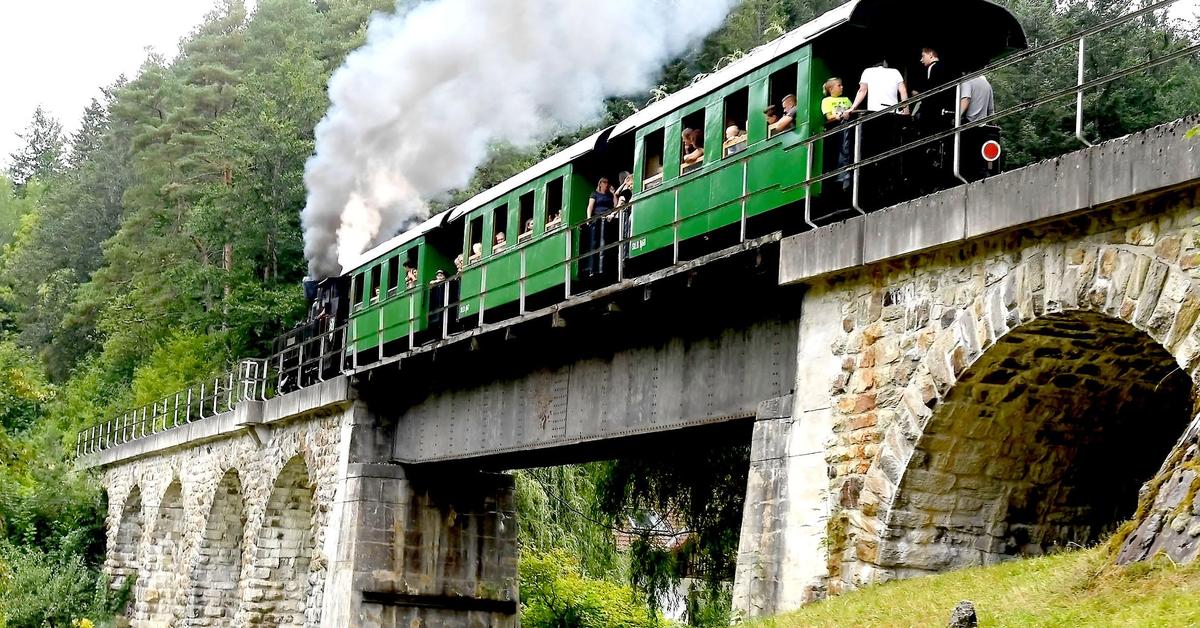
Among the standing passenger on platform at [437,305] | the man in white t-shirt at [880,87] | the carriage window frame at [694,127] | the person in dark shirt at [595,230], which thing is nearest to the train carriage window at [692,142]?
the carriage window frame at [694,127]

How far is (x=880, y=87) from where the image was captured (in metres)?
12.1

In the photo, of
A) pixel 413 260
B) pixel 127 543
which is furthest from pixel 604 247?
pixel 127 543

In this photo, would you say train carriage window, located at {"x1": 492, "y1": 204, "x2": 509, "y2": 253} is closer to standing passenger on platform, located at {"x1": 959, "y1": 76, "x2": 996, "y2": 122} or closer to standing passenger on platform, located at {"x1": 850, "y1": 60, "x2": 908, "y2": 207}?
standing passenger on platform, located at {"x1": 850, "y1": 60, "x2": 908, "y2": 207}

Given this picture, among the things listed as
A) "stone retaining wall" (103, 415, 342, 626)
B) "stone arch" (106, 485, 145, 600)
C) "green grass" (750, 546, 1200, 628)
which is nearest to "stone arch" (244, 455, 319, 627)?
"stone retaining wall" (103, 415, 342, 626)

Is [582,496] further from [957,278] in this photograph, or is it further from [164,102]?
[164,102]

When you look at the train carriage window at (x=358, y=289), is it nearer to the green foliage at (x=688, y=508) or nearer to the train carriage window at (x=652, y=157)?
the green foliage at (x=688, y=508)

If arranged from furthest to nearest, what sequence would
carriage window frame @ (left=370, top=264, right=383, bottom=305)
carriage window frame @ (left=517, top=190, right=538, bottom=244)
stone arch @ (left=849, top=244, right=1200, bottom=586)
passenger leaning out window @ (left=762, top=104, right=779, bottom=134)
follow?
1. carriage window frame @ (left=370, top=264, right=383, bottom=305)
2. carriage window frame @ (left=517, top=190, right=538, bottom=244)
3. passenger leaning out window @ (left=762, top=104, right=779, bottom=134)
4. stone arch @ (left=849, top=244, right=1200, bottom=586)

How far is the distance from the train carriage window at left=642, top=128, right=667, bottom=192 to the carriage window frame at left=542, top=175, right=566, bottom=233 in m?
2.27

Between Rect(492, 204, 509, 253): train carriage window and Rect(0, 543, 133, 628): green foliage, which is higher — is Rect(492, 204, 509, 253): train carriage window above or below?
above

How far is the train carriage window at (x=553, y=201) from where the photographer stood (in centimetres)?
1734

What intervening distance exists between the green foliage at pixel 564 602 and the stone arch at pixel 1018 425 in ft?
50.0

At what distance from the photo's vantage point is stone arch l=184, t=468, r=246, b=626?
96.7ft

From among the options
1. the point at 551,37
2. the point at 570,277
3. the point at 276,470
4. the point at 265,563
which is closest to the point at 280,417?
the point at 276,470

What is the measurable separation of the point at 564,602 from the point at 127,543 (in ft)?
48.2
